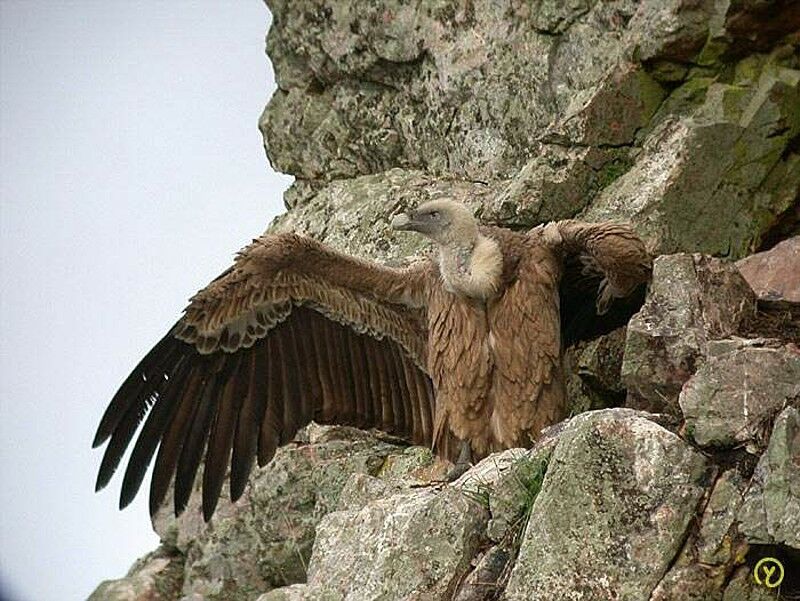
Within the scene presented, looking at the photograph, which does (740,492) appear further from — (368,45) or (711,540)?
(368,45)

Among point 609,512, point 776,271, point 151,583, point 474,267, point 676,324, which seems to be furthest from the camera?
point 151,583

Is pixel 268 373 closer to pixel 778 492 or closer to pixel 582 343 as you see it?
pixel 582 343

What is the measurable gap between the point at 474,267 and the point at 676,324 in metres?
1.40

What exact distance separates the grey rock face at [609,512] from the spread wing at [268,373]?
310 cm

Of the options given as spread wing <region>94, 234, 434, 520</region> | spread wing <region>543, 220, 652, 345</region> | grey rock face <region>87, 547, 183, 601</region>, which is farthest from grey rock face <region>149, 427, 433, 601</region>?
spread wing <region>543, 220, 652, 345</region>

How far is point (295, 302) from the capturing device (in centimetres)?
966

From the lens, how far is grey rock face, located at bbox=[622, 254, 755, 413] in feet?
25.0

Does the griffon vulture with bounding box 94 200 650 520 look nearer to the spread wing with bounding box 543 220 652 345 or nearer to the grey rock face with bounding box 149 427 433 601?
the spread wing with bounding box 543 220 652 345

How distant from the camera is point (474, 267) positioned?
8.71m

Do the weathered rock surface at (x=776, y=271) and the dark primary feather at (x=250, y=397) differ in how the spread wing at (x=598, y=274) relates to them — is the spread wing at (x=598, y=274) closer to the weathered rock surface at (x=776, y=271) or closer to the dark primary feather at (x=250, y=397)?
the weathered rock surface at (x=776, y=271)

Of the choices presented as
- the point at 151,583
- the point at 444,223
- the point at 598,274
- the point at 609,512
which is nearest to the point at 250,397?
the point at 151,583

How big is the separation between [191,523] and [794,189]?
4.36 m

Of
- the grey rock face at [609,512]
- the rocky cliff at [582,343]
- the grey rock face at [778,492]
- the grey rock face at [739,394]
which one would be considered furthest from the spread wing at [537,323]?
the grey rock face at [778,492]

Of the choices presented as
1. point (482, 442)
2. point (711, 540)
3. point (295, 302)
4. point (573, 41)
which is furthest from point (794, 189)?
point (711, 540)
